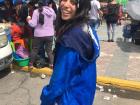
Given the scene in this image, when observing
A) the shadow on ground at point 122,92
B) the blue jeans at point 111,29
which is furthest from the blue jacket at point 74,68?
the blue jeans at point 111,29

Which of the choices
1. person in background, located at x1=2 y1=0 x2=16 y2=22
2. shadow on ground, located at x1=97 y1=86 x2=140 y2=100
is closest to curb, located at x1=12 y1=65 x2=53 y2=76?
shadow on ground, located at x1=97 y1=86 x2=140 y2=100

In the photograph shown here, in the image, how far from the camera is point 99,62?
7883 millimetres

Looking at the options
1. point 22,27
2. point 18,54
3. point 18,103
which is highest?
point 22,27

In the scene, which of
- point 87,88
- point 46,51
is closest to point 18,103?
point 46,51

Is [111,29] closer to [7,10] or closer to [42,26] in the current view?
[7,10]

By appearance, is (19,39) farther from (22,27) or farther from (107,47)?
(107,47)

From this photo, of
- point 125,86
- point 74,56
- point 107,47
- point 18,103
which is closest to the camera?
point 74,56

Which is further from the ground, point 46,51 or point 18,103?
point 46,51

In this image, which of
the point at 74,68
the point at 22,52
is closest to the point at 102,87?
the point at 22,52

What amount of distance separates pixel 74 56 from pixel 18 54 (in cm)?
545

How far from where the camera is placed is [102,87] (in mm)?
6621

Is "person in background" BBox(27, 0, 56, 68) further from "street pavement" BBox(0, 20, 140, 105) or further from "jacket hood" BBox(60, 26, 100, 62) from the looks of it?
"jacket hood" BBox(60, 26, 100, 62)

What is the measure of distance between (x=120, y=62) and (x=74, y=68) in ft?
18.8

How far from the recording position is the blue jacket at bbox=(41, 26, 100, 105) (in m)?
2.26
